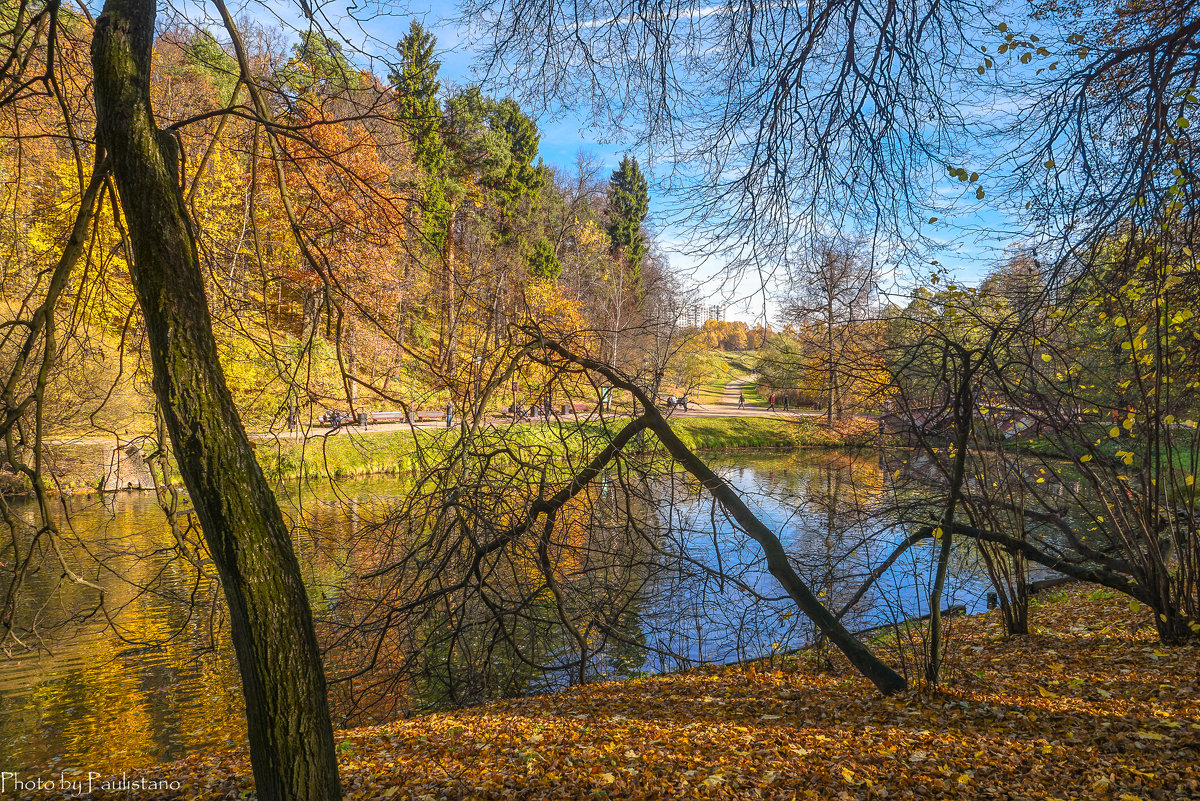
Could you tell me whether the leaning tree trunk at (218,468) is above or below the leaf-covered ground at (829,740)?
above

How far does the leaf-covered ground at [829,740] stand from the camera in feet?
11.0

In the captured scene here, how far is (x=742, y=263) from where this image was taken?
3.75 metres

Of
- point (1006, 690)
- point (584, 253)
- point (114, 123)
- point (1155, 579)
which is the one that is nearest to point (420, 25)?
point (114, 123)

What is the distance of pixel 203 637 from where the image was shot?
28.8 feet

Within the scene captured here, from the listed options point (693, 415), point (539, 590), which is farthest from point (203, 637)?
point (693, 415)

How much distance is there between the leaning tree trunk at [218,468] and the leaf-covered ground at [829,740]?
1.27 metres

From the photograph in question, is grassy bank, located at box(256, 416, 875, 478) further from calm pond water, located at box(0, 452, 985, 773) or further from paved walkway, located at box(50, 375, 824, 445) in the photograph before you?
calm pond water, located at box(0, 452, 985, 773)

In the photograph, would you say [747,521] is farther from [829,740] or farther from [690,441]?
[690,441]

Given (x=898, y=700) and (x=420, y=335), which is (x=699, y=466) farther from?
(x=420, y=335)

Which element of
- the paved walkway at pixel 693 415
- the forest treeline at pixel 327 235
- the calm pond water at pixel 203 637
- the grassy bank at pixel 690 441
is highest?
the forest treeline at pixel 327 235

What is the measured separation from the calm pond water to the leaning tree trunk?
1.55 metres

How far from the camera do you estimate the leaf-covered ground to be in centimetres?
334

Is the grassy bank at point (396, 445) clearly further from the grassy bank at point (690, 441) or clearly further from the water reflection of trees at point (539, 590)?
the water reflection of trees at point (539, 590)

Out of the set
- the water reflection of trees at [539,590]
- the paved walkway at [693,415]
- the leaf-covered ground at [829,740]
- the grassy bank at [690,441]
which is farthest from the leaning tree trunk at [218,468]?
the grassy bank at [690,441]
